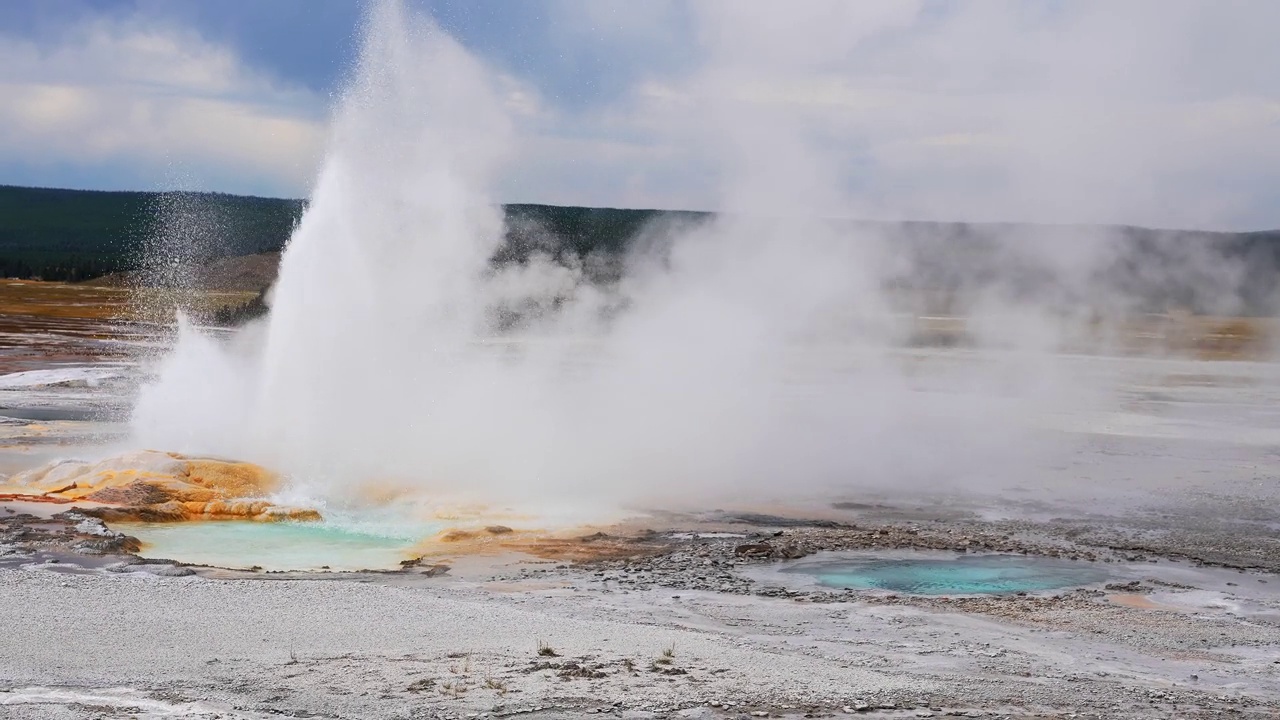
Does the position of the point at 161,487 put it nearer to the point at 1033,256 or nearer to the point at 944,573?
the point at 944,573

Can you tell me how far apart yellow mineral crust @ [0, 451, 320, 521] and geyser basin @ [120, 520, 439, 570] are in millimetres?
206

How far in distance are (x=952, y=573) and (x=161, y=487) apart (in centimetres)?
785

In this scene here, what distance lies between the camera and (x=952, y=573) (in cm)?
1016

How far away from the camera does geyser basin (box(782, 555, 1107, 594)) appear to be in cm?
966

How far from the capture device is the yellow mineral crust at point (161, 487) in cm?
1179

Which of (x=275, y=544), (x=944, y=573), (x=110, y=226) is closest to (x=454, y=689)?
(x=275, y=544)

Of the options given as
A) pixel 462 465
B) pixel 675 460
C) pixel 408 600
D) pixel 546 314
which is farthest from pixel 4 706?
pixel 546 314

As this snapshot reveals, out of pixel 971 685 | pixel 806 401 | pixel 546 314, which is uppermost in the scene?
pixel 546 314

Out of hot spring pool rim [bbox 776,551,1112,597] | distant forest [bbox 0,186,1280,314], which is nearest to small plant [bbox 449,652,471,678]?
hot spring pool rim [bbox 776,551,1112,597]

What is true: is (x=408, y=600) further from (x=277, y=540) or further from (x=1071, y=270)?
(x=1071, y=270)

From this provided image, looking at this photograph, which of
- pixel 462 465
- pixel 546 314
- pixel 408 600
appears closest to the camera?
pixel 408 600

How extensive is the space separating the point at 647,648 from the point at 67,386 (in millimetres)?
21343

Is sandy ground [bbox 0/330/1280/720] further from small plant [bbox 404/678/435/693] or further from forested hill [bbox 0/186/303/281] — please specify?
forested hill [bbox 0/186/303/281]

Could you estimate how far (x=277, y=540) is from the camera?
36.0ft
